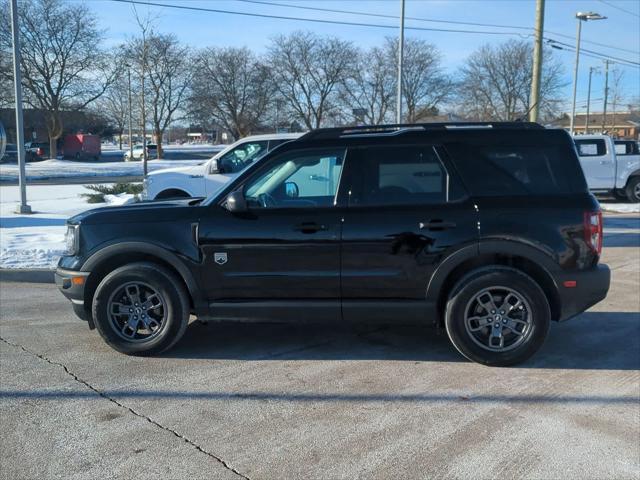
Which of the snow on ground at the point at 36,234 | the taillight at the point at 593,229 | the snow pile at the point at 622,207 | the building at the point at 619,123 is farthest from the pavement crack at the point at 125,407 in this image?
the building at the point at 619,123

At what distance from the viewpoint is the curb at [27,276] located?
8.95 m

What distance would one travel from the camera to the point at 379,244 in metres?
5.13

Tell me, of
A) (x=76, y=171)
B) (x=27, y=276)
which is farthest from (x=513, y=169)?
(x=76, y=171)

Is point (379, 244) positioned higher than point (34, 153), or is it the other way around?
point (34, 153)

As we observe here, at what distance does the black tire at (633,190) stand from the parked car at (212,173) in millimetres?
13535

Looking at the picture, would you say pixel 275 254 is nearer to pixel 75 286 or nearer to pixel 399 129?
pixel 399 129

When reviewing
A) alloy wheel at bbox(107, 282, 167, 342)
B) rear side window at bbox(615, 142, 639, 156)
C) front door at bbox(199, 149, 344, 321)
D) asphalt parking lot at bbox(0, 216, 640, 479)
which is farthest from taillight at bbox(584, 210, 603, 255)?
rear side window at bbox(615, 142, 639, 156)

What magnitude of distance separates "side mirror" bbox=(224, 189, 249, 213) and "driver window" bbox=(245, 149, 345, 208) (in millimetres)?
145

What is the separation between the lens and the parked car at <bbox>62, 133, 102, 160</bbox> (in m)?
62.3

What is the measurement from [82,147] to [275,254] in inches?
2454

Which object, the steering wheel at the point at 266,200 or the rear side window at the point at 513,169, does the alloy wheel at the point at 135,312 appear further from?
the rear side window at the point at 513,169

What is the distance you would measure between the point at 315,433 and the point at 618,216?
51.1 ft

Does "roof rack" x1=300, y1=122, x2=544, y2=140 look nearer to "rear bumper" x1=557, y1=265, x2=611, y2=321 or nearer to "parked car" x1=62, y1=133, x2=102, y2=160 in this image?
"rear bumper" x1=557, y1=265, x2=611, y2=321

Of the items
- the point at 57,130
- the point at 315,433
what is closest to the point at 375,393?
the point at 315,433
